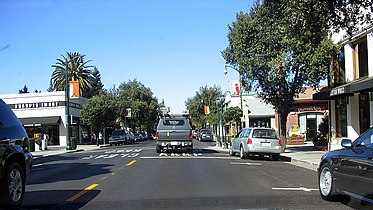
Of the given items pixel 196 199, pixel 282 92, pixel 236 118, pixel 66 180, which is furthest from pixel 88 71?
pixel 196 199

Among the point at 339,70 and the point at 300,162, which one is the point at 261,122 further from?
the point at 300,162

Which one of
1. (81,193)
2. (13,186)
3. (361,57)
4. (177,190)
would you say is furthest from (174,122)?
(13,186)

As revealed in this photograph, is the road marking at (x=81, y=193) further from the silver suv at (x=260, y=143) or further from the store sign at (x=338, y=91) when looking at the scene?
the store sign at (x=338, y=91)

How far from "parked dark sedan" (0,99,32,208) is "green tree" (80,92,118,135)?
3751 cm

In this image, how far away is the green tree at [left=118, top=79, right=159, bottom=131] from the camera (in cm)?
7506

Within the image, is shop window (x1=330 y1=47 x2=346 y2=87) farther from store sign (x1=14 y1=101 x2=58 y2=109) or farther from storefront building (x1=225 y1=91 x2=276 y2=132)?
store sign (x1=14 y1=101 x2=58 y2=109)

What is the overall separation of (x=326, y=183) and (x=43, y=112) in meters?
43.2

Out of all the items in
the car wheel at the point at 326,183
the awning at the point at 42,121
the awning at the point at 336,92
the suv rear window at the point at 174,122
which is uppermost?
the awning at the point at 336,92

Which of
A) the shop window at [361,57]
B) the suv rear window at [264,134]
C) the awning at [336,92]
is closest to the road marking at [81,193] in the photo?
the suv rear window at [264,134]

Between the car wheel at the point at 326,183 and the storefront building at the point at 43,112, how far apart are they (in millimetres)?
40867

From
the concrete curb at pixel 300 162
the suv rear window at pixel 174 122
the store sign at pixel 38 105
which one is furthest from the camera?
the store sign at pixel 38 105

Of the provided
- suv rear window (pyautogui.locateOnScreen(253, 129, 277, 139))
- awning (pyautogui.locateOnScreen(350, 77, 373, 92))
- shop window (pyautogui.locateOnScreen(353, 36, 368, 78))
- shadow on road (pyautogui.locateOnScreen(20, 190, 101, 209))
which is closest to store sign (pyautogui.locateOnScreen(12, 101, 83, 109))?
suv rear window (pyautogui.locateOnScreen(253, 129, 277, 139))

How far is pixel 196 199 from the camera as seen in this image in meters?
8.85

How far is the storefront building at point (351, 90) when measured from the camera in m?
18.6
